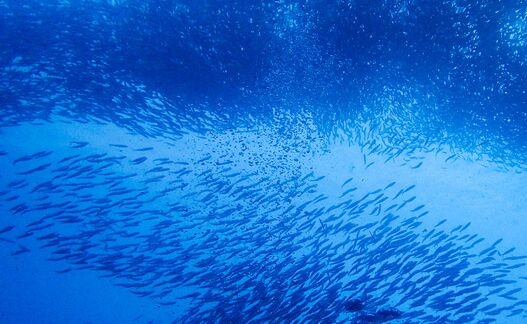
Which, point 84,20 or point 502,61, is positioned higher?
point 84,20

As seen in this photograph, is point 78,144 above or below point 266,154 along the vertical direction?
above

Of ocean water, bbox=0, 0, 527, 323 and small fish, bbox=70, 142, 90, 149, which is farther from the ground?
small fish, bbox=70, 142, 90, 149

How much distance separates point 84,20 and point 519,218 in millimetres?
16114

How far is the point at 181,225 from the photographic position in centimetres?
1430

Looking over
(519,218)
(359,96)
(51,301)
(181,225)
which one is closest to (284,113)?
(359,96)

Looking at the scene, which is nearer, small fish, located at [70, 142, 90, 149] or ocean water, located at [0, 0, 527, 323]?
ocean water, located at [0, 0, 527, 323]

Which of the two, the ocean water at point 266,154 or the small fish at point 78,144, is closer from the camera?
the ocean water at point 266,154

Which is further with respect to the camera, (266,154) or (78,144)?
(78,144)

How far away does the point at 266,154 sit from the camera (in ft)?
37.6

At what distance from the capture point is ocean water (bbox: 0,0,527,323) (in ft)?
25.9

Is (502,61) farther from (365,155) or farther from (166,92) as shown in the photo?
(166,92)

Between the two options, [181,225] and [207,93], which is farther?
[181,225]

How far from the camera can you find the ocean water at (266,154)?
25.9ft

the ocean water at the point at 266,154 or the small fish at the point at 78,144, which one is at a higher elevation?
the small fish at the point at 78,144
